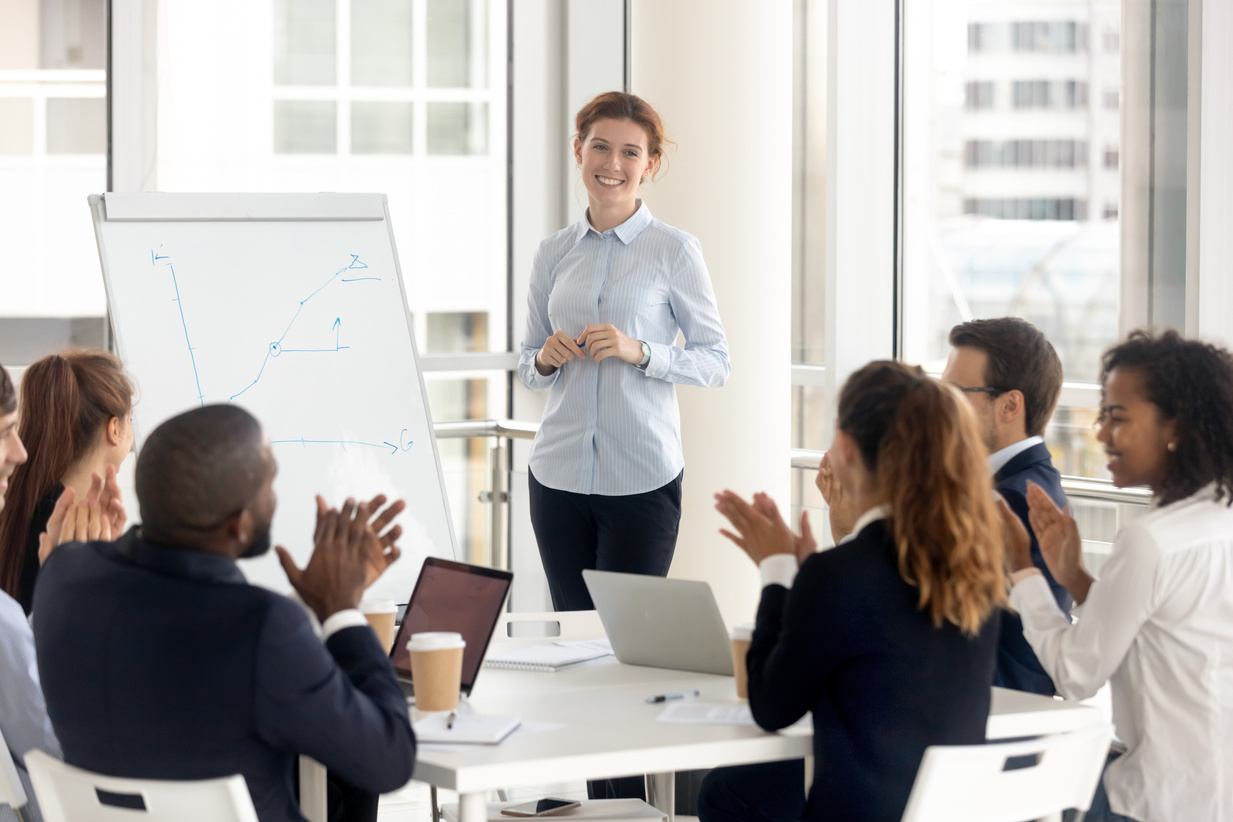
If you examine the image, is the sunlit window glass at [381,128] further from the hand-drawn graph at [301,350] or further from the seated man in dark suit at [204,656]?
the seated man in dark suit at [204,656]

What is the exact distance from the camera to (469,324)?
5.41 metres

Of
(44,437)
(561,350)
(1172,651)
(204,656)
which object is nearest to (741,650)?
(1172,651)

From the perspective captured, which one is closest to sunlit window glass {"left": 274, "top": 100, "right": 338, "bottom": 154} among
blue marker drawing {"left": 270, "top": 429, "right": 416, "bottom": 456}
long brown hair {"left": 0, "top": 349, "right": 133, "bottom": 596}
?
blue marker drawing {"left": 270, "top": 429, "right": 416, "bottom": 456}

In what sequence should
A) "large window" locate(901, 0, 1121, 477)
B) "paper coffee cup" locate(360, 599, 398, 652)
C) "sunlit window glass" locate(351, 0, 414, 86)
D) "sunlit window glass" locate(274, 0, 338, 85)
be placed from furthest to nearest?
"sunlit window glass" locate(351, 0, 414, 86), "sunlit window glass" locate(274, 0, 338, 85), "large window" locate(901, 0, 1121, 477), "paper coffee cup" locate(360, 599, 398, 652)

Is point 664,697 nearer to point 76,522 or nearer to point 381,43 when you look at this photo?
point 76,522

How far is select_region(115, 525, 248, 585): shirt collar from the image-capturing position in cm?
154

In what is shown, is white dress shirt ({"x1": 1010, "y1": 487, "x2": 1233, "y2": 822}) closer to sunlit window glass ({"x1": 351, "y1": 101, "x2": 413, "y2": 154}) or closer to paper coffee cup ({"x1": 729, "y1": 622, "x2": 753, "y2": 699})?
paper coffee cup ({"x1": 729, "y1": 622, "x2": 753, "y2": 699})

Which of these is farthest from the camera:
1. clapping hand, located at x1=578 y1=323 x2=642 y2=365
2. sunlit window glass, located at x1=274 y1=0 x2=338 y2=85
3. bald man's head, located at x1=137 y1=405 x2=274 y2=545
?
sunlit window glass, located at x1=274 y1=0 x2=338 y2=85

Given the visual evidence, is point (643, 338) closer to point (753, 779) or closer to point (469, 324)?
point (753, 779)

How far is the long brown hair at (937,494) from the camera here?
1.65 metres

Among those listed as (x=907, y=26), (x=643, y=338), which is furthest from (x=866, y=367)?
(x=907, y=26)

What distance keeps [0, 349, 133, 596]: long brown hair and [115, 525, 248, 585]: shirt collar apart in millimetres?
944

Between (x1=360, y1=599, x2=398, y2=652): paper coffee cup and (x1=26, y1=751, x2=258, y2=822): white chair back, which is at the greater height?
(x1=360, y1=599, x2=398, y2=652): paper coffee cup

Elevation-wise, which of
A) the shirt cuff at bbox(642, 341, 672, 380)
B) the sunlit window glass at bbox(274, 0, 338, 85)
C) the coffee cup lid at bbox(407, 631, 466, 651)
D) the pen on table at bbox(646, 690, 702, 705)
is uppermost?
the sunlit window glass at bbox(274, 0, 338, 85)
